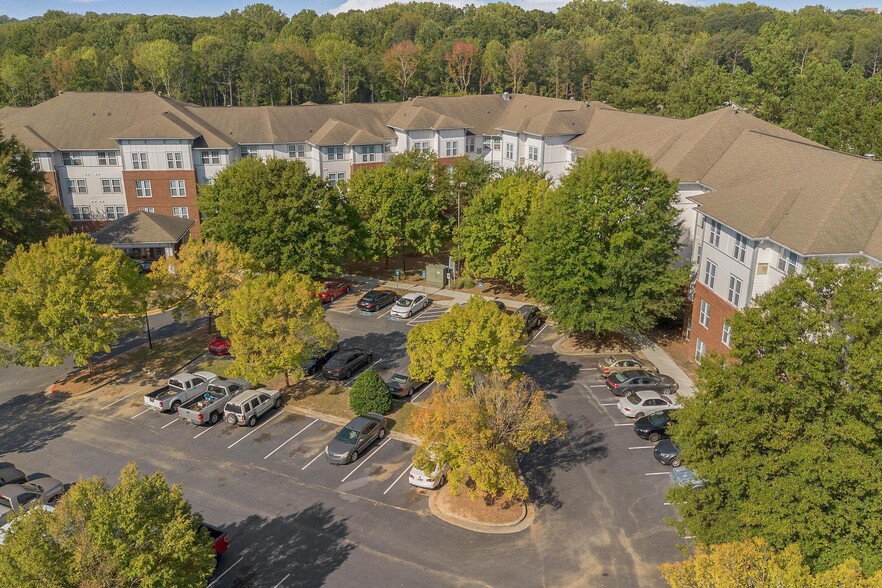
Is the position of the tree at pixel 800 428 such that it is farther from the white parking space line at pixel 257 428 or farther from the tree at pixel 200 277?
the tree at pixel 200 277

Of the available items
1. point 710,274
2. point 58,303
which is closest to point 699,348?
point 710,274

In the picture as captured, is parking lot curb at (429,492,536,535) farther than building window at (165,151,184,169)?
No

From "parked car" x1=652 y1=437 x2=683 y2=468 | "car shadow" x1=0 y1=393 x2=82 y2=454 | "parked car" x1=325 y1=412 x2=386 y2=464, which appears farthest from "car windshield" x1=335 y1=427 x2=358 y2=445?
"car shadow" x1=0 y1=393 x2=82 y2=454

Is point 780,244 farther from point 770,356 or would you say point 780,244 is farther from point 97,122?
point 97,122

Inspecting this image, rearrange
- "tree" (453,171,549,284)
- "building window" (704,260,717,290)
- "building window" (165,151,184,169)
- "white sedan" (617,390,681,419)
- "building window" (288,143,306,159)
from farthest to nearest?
"building window" (288,143,306,159) → "building window" (165,151,184,169) → "tree" (453,171,549,284) → "building window" (704,260,717,290) → "white sedan" (617,390,681,419)

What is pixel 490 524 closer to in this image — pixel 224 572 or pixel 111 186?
pixel 224 572

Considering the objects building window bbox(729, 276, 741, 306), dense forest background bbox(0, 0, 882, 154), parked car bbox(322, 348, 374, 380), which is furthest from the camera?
dense forest background bbox(0, 0, 882, 154)

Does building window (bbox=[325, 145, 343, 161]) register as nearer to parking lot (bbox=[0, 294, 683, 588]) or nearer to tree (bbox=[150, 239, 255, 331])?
tree (bbox=[150, 239, 255, 331])
